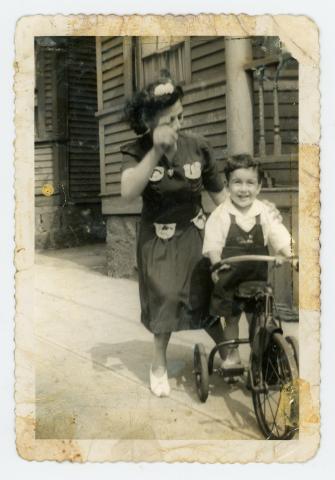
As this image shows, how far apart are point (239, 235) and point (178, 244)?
1.14ft

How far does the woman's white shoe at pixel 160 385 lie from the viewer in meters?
2.71

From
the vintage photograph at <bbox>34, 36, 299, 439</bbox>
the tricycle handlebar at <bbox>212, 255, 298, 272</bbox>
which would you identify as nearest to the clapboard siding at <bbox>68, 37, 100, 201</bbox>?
the vintage photograph at <bbox>34, 36, 299, 439</bbox>

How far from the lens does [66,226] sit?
2883mm

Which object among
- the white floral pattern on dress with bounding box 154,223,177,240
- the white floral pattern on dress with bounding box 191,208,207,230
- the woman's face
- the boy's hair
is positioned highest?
the woman's face

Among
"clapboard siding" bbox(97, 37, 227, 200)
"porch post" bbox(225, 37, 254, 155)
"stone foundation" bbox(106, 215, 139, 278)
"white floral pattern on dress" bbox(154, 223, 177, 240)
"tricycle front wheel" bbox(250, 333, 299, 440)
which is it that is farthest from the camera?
"stone foundation" bbox(106, 215, 139, 278)

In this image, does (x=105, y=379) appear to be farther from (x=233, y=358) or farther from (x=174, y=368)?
(x=233, y=358)

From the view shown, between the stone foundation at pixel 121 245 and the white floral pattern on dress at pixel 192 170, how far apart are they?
90.0 inches

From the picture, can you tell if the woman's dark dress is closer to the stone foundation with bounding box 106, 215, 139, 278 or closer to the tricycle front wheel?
the tricycle front wheel

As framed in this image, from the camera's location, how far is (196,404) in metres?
2.65

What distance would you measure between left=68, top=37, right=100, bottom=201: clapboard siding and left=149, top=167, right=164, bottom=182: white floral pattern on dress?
49 centimetres

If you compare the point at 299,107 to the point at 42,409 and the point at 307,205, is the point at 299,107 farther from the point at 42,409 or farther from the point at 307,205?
the point at 42,409

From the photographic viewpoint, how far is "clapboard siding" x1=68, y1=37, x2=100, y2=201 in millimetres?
2799

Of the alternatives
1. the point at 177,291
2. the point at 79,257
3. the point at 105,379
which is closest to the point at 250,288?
the point at 177,291

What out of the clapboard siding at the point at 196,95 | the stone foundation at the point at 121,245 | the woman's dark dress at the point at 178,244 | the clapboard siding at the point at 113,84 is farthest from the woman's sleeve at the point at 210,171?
the stone foundation at the point at 121,245
